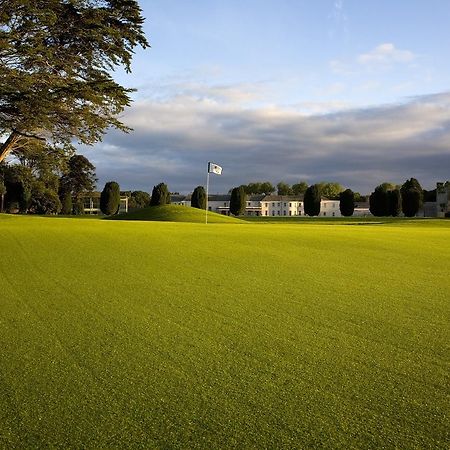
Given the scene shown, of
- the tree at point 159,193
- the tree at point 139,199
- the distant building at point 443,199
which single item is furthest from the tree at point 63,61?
the tree at point 139,199

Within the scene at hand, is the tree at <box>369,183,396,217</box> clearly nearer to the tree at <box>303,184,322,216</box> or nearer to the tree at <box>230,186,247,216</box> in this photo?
the tree at <box>303,184,322,216</box>

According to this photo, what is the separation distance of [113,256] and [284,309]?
751 centimetres

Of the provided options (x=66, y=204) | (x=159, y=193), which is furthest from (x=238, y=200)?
(x=66, y=204)

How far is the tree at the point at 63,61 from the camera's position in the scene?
22.5 meters

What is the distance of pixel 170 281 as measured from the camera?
11.5m

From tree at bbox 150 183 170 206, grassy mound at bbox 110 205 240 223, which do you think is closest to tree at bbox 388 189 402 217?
tree at bbox 150 183 170 206

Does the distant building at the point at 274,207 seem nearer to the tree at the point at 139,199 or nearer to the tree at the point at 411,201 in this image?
the tree at the point at 139,199

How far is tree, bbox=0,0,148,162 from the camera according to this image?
22.5 metres

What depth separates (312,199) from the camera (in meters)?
110

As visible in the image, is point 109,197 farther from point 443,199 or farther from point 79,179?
point 443,199

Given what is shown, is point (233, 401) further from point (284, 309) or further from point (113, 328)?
point (284, 309)

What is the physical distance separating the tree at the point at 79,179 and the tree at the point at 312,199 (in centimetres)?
4303

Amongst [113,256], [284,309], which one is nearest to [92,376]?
[284,309]

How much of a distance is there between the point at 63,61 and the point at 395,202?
86827mm
